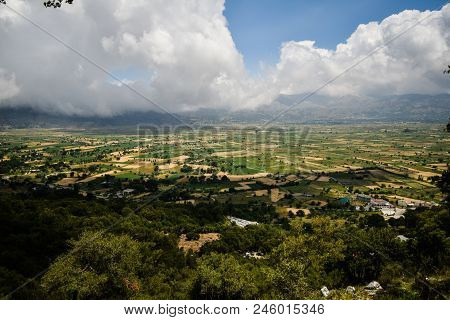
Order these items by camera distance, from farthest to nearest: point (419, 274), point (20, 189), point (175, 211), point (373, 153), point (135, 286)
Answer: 1. point (373, 153)
2. point (20, 189)
3. point (175, 211)
4. point (135, 286)
5. point (419, 274)

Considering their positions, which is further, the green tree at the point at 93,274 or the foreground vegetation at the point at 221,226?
the foreground vegetation at the point at 221,226

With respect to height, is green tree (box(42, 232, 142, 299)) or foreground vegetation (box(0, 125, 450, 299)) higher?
green tree (box(42, 232, 142, 299))

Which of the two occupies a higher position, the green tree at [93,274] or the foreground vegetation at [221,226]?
the green tree at [93,274]

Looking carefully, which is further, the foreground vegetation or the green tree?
the foreground vegetation

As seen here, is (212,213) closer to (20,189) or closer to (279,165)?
(20,189)

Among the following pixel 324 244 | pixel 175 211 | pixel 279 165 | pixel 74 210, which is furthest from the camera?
pixel 279 165

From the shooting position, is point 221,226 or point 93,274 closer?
point 93,274

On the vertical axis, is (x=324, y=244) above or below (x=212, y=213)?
above

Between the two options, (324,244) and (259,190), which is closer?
(324,244)

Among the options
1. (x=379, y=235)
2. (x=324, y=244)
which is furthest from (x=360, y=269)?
(x=379, y=235)
